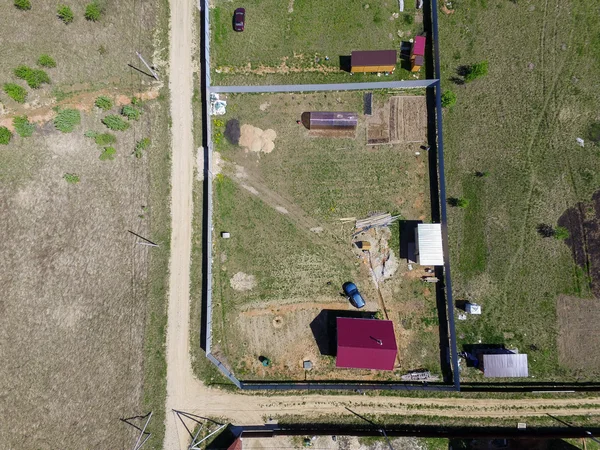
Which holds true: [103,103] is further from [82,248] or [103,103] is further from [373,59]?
[373,59]

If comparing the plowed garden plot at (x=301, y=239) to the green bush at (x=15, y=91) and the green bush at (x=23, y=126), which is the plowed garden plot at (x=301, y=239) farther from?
the green bush at (x=15, y=91)

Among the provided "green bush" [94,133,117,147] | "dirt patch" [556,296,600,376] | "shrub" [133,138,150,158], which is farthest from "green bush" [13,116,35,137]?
"dirt patch" [556,296,600,376]

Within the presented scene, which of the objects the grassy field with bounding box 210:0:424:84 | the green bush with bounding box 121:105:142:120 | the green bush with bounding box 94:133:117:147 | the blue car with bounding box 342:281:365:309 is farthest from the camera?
the grassy field with bounding box 210:0:424:84

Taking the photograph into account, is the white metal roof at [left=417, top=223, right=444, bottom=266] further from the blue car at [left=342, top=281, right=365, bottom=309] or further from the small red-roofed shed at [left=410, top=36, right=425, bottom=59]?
the small red-roofed shed at [left=410, top=36, right=425, bottom=59]

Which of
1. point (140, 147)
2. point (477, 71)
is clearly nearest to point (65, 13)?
point (140, 147)

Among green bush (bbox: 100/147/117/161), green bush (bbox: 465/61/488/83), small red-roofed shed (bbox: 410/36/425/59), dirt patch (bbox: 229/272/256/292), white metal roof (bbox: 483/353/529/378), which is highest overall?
small red-roofed shed (bbox: 410/36/425/59)

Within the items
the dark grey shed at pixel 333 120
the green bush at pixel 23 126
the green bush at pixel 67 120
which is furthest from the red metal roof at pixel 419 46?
the green bush at pixel 23 126

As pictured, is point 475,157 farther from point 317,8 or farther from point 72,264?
point 72,264
